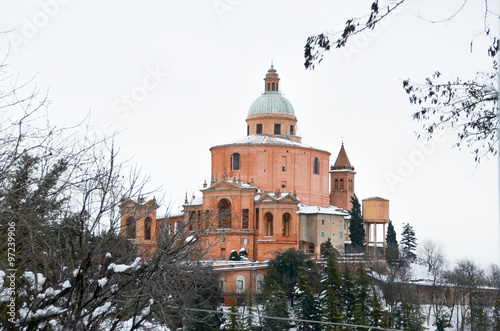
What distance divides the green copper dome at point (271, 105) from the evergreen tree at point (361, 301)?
25.3m

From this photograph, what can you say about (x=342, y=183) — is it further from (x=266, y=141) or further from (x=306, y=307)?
(x=306, y=307)

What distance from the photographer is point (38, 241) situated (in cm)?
1438

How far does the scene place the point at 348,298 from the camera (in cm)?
4728

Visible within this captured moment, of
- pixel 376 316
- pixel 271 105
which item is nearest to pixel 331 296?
pixel 376 316

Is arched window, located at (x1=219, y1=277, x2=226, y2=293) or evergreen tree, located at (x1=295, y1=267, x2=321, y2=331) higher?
arched window, located at (x1=219, y1=277, x2=226, y2=293)

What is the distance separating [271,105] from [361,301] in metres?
29.8

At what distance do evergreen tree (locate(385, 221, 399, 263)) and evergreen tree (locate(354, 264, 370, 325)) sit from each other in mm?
17432

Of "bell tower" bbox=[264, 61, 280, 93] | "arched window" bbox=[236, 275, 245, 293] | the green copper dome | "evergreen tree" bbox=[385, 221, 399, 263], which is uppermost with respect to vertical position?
"bell tower" bbox=[264, 61, 280, 93]

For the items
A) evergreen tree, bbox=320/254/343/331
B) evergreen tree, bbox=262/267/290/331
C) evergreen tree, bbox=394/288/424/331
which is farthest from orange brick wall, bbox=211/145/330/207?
evergreen tree, bbox=394/288/424/331

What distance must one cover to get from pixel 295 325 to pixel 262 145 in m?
23.9

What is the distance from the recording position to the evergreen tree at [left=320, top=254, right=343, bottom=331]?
144ft

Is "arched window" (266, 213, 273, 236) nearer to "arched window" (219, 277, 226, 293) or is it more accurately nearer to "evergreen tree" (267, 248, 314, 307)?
"evergreen tree" (267, 248, 314, 307)

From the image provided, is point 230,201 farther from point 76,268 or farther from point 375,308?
point 76,268

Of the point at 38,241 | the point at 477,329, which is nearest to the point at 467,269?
the point at 477,329
